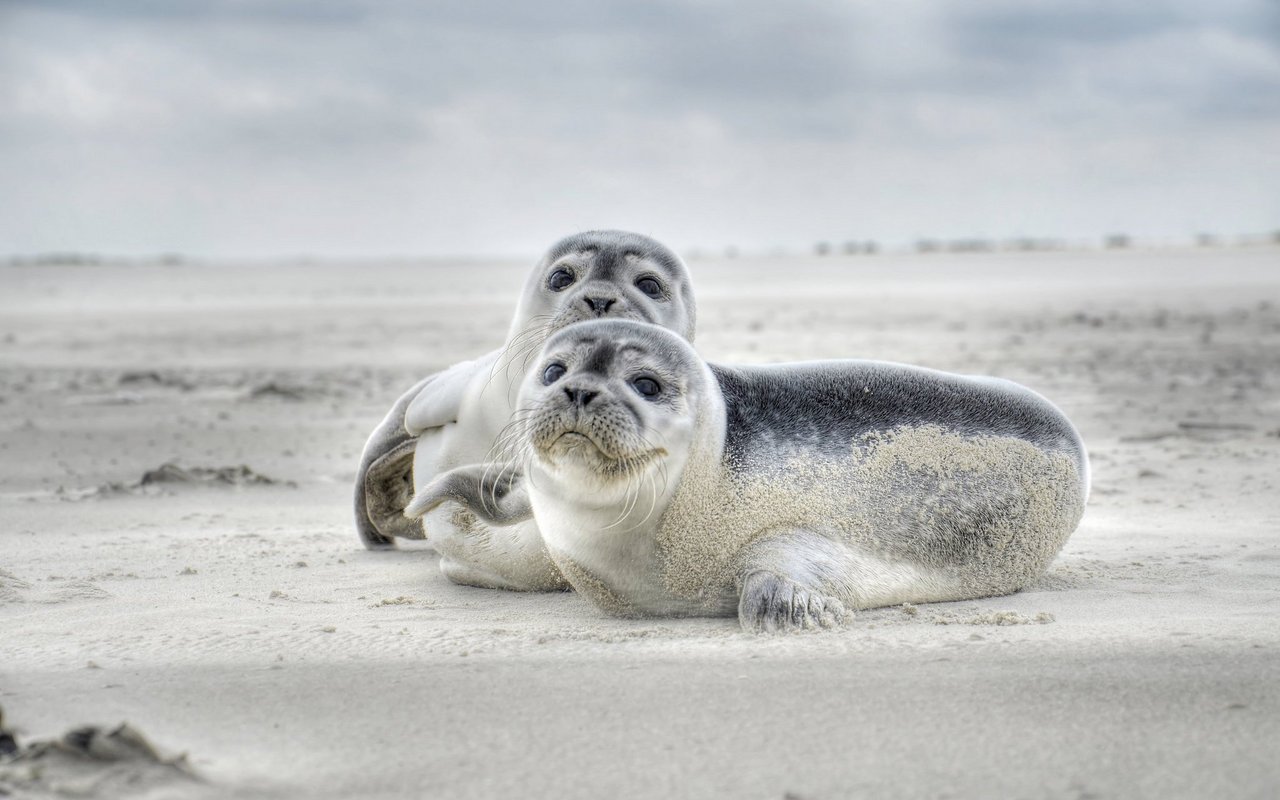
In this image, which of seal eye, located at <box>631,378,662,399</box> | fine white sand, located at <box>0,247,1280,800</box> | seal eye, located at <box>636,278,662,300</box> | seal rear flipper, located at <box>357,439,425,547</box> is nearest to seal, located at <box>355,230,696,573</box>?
seal eye, located at <box>636,278,662,300</box>

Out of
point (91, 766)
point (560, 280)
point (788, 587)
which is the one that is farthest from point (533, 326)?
point (91, 766)

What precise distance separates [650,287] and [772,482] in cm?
110

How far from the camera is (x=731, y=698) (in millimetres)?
3328

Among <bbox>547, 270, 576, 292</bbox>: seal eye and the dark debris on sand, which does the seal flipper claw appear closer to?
<bbox>547, 270, 576, 292</bbox>: seal eye

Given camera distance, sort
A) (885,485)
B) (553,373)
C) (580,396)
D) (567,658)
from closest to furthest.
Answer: (567,658) < (580,396) < (553,373) < (885,485)

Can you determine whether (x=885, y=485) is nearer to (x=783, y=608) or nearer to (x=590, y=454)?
(x=783, y=608)

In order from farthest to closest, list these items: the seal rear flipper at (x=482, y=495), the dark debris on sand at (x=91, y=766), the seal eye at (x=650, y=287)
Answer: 1. the seal eye at (x=650, y=287)
2. the seal rear flipper at (x=482, y=495)
3. the dark debris on sand at (x=91, y=766)

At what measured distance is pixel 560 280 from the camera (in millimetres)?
5293

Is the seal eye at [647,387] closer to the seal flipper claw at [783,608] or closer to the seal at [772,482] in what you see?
the seal at [772,482]

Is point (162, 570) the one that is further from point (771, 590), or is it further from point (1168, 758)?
point (1168, 758)

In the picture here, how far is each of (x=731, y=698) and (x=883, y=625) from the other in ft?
3.05

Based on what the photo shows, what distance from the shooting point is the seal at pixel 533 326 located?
5.06 meters

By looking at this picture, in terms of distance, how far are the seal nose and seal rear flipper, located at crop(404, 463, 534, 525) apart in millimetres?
778

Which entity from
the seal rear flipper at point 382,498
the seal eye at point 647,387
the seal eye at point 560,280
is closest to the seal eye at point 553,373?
the seal eye at point 647,387
